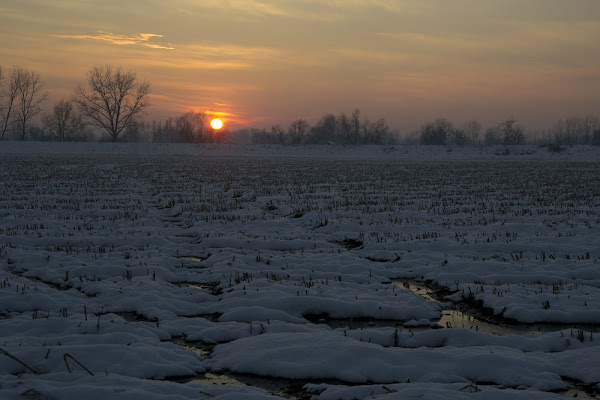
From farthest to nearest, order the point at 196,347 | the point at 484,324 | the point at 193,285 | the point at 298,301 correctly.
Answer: the point at 193,285, the point at 298,301, the point at 484,324, the point at 196,347

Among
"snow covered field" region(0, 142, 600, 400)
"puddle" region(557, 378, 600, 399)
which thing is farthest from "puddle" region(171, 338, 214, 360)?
"puddle" region(557, 378, 600, 399)

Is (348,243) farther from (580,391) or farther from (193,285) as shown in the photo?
(580,391)

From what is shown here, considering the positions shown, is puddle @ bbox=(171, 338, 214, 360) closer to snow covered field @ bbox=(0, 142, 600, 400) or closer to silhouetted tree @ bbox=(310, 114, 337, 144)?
snow covered field @ bbox=(0, 142, 600, 400)

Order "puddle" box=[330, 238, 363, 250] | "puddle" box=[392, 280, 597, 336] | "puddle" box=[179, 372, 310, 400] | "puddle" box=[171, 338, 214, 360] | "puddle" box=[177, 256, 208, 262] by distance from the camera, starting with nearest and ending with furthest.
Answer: "puddle" box=[179, 372, 310, 400] → "puddle" box=[171, 338, 214, 360] → "puddle" box=[392, 280, 597, 336] → "puddle" box=[177, 256, 208, 262] → "puddle" box=[330, 238, 363, 250]

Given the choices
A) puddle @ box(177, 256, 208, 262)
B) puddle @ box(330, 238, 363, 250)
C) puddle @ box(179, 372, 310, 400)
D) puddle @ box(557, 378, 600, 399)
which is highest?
puddle @ box(330, 238, 363, 250)

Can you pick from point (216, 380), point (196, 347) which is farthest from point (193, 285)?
point (216, 380)

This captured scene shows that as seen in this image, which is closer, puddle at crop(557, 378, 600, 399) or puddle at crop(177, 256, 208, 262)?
puddle at crop(557, 378, 600, 399)

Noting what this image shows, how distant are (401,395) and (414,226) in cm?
860

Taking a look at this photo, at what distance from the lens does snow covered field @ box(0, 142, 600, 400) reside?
434 cm

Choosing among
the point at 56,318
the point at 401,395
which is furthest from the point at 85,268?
the point at 401,395

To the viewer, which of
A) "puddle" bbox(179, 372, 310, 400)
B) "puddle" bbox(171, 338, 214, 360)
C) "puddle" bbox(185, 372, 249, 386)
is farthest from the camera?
"puddle" bbox(171, 338, 214, 360)

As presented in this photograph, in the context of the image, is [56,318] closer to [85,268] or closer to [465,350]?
[85,268]

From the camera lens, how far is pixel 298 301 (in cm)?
652

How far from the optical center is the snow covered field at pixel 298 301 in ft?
14.2
